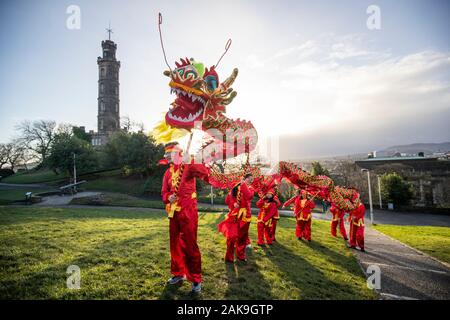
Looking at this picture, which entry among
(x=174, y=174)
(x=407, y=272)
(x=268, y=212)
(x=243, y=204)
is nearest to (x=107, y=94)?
Answer: (x=268, y=212)

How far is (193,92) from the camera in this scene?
410cm

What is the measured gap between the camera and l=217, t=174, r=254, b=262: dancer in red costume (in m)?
5.62

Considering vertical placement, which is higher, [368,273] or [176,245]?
[176,245]

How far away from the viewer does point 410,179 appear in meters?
27.2

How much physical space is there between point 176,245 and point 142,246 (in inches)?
106

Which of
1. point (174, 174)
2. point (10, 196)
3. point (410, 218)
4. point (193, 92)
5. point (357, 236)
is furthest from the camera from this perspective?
point (10, 196)

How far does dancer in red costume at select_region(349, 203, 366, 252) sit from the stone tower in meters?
55.2

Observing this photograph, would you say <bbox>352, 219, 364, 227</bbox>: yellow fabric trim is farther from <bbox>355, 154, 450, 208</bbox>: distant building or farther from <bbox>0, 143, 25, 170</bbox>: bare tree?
<bbox>0, 143, 25, 170</bbox>: bare tree

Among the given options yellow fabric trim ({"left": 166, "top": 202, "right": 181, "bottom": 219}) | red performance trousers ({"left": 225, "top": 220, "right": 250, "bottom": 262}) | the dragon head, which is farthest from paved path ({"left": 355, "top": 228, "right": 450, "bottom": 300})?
the dragon head

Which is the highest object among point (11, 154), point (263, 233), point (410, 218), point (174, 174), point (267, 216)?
point (11, 154)

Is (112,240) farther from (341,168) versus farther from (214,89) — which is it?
(341,168)

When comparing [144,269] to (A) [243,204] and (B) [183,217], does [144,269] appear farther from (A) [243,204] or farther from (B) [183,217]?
(A) [243,204]

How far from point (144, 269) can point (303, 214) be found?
640 cm
